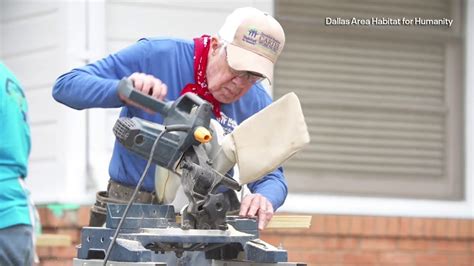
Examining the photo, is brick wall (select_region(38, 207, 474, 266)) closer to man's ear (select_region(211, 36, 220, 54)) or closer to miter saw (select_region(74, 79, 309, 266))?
man's ear (select_region(211, 36, 220, 54))

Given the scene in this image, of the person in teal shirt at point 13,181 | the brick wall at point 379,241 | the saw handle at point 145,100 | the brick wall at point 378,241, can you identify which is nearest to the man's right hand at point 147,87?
the saw handle at point 145,100

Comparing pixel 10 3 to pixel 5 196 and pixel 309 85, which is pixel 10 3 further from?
pixel 5 196

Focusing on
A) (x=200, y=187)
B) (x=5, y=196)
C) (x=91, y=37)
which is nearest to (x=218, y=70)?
(x=200, y=187)

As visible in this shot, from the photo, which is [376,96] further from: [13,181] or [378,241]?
[13,181]

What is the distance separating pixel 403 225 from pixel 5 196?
12.8 ft

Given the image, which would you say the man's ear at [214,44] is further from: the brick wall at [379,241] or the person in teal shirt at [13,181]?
the brick wall at [379,241]

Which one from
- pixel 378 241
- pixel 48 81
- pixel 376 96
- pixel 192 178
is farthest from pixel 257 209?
pixel 376 96

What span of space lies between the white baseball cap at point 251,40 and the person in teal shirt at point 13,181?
1.20 metres

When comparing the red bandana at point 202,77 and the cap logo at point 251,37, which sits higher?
the cap logo at point 251,37

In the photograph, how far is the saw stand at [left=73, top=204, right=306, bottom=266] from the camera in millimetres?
3471

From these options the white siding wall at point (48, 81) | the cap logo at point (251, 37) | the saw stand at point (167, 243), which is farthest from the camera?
the white siding wall at point (48, 81)

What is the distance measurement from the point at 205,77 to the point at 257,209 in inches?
23.8

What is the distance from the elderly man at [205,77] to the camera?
4160 millimetres

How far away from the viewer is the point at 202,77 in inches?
175
